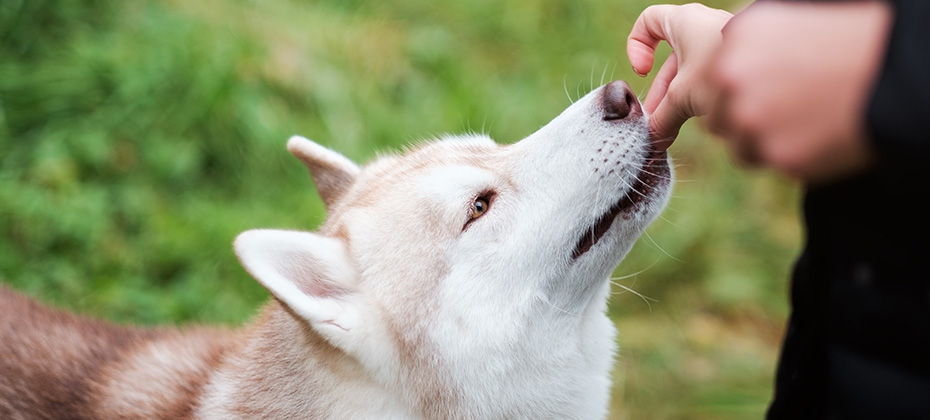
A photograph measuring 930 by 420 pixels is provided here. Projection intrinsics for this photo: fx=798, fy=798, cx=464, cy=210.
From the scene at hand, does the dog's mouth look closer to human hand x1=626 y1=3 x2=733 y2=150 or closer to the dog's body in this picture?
the dog's body

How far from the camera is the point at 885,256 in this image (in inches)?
51.4

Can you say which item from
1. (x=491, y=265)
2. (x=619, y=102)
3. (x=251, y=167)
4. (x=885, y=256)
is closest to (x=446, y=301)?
(x=491, y=265)

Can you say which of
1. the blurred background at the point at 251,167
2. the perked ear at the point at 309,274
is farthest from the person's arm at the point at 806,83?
the blurred background at the point at 251,167

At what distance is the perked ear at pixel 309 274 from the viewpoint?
2184mm

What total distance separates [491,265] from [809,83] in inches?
50.2

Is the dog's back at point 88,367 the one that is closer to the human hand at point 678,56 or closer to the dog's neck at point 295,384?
the dog's neck at point 295,384

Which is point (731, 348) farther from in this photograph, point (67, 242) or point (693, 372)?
point (67, 242)

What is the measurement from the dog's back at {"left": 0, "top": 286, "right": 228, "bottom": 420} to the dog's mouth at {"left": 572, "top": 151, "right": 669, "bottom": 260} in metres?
1.30

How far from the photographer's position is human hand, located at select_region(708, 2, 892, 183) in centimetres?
116

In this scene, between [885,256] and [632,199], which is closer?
[885,256]

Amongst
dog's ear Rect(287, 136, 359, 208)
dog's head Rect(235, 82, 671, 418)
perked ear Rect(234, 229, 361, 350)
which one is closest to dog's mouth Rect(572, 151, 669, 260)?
dog's head Rect(235, 82, 671, 418)

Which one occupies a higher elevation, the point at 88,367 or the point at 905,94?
the point at 905,94

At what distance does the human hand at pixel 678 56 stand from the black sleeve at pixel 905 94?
1.39 feet

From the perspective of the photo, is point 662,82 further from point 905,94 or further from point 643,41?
point 905,94
